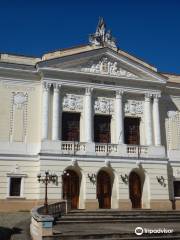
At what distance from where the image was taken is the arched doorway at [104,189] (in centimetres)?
2672

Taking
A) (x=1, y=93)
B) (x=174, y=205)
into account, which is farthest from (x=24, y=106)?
(x=174, y=205)

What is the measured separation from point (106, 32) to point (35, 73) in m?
7.13

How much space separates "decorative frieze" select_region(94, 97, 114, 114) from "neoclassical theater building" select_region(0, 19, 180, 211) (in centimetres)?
4

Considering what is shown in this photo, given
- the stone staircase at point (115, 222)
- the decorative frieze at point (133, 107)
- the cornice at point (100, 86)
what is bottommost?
the stone staircase at point (115, 222)

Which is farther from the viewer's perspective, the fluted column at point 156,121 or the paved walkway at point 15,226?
the fluted column at point 156,121

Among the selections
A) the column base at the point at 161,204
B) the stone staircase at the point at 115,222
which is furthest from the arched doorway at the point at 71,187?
the column base at the point at 161,204

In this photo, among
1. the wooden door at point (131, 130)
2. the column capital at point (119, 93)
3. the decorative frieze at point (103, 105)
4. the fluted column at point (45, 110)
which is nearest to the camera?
the fluted column at point (45, 110)

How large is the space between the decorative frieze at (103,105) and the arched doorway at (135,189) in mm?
4971

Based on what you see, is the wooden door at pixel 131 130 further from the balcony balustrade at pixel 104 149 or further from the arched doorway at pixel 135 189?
the arched doorway at pixel 135 189

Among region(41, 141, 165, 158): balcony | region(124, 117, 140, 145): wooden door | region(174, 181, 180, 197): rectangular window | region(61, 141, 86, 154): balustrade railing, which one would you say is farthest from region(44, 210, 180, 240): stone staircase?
region(124, 117, 140, 145): wooden door

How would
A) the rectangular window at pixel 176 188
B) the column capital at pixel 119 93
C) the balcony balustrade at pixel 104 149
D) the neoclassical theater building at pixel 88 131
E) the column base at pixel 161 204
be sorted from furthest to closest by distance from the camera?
the rectangular window at pixel 176 188 < the column capital at pixel 119 93 < the column base at pixel 161 204 < the balcony balustrade at pixel 104 149 < the neoclassical theater building at pixel 88 131

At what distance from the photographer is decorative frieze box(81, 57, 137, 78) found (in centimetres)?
2806

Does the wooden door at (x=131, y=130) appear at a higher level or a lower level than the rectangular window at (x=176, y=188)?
higher

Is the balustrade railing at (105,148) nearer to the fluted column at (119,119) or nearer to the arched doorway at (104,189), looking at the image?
the fluted column at (119,119)
